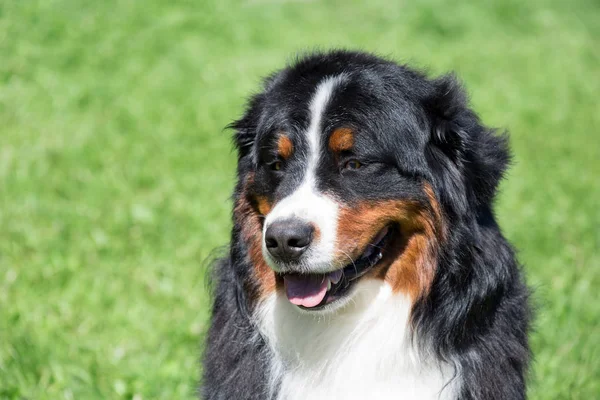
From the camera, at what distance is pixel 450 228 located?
3.15 meters

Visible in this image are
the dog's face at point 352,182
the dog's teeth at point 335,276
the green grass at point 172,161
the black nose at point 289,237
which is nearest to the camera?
the black nose at point 289,237

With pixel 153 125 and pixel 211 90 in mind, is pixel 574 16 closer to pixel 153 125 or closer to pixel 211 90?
pixel 211 90

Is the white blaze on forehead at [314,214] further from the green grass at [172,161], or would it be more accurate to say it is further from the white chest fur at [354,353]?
the green grass at [172,161]

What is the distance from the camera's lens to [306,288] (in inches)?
127

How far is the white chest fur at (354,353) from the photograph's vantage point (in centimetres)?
320

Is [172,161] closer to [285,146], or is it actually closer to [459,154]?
[285,146]

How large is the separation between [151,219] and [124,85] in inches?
140

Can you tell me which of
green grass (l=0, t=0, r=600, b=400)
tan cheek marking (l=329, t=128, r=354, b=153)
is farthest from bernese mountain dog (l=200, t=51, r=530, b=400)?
green grass (l=0, t=0, r=600, b=400)

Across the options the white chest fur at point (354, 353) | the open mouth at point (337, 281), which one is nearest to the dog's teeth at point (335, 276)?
the open mouth at point (337, 281)

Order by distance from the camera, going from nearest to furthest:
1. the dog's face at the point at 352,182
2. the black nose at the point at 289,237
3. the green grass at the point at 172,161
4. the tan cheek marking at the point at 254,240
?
the black nose at the point at 289,237, the dog's face at the point at 352,182, the tan cheek marking at the point at 254,240, the green grass at the point at 172,161

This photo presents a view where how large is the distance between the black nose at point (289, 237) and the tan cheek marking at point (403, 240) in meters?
0.21

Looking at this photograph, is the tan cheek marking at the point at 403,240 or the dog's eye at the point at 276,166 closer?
the tan cheek marking at the point at 403,240

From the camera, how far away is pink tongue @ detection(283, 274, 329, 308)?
10.4 feet

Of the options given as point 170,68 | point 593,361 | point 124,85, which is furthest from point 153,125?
point 593,361
